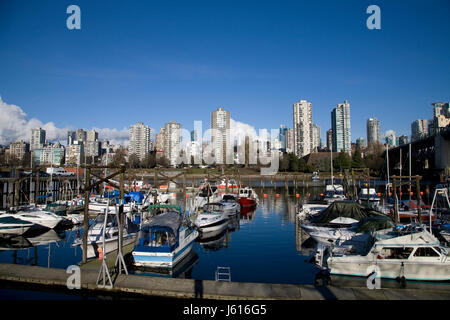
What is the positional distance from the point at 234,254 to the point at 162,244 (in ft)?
24.8

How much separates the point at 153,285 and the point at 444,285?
1491cm

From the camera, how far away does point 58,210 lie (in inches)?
1483

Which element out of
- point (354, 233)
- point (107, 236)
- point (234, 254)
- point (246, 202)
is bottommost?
point (234, 254)

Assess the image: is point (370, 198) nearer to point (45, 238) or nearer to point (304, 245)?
point (304, 245)

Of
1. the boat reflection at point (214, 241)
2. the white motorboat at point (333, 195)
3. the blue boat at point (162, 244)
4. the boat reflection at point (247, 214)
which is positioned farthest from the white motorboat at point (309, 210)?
the blue boat at point (162, 244)

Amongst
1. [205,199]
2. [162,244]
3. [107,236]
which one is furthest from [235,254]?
[205,199]

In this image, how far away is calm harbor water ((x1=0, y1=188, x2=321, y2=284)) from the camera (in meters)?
19.5

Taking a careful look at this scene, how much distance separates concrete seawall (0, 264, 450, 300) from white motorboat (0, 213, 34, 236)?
55.1 feet

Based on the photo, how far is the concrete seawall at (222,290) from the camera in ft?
40.8

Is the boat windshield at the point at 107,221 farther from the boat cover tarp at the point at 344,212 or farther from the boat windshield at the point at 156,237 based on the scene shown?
the boat cover tarp at the point at 344,212

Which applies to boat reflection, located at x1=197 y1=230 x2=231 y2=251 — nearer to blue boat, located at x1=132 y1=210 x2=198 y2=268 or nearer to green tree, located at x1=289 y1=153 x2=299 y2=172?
blue boat, located at x1=132 y1=210 x2=198 y2=268

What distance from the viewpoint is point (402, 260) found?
1650 cm

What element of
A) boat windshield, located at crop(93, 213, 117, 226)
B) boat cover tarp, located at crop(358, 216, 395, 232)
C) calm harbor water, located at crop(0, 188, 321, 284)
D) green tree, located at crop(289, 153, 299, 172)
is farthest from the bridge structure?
boat windshield, located at crop(93, 213, 117, 226)
